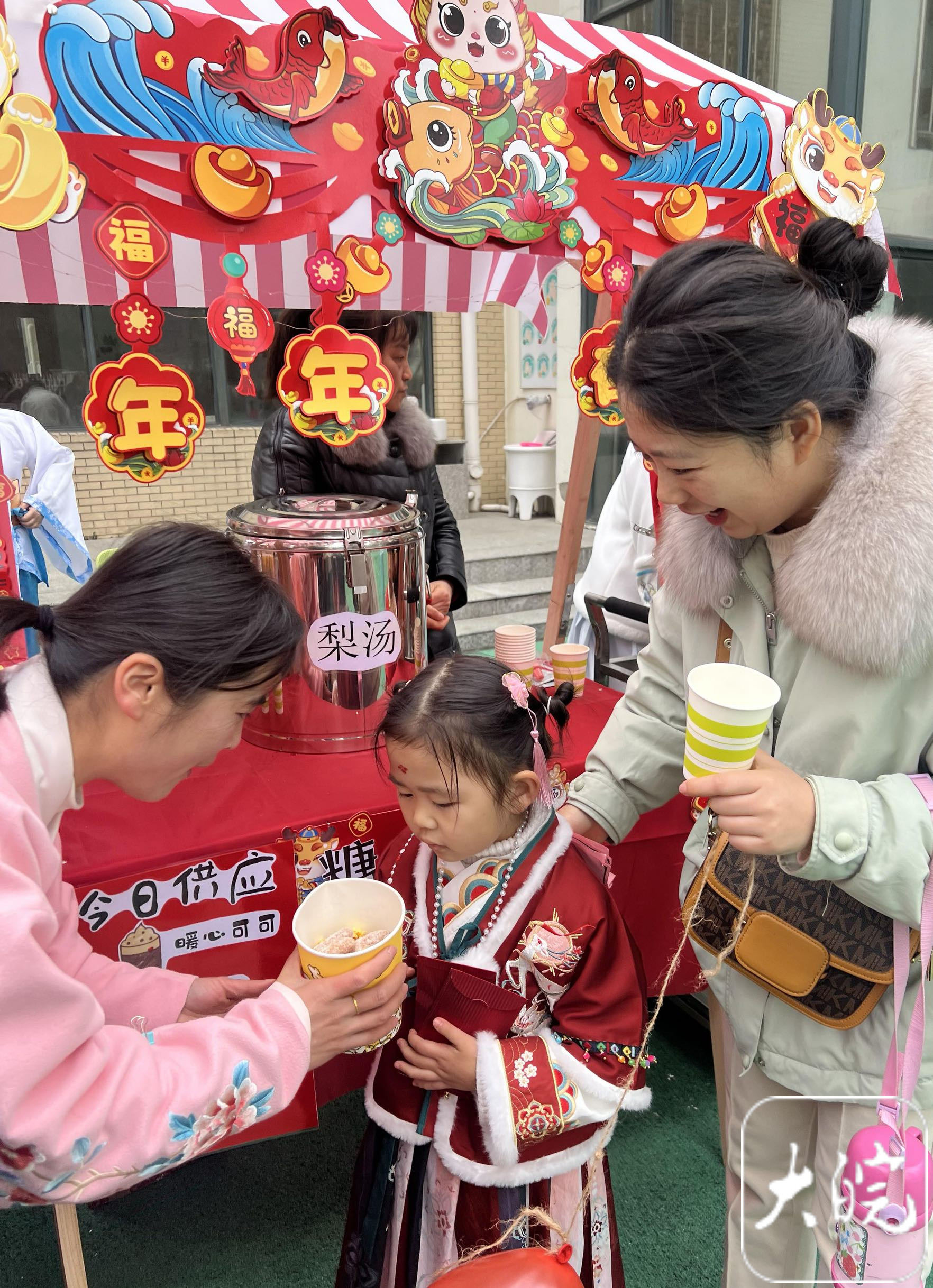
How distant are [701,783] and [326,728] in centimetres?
107

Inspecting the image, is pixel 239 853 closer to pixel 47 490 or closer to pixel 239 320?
pixel 239 320

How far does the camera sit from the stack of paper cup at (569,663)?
2268 mm

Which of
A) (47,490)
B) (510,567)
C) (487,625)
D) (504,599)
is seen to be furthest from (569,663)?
(510,567)

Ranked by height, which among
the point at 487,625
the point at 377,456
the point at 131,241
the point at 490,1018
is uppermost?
the point at 131,241

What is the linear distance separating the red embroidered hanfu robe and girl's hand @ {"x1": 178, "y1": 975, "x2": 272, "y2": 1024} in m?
0.24

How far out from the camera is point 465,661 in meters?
1.43

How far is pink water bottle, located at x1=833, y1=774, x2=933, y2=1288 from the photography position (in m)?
1.10

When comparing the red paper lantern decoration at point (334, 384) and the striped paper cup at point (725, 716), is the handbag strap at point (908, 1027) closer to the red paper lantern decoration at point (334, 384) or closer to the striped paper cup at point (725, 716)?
the striped paper cup at point (725, 716)

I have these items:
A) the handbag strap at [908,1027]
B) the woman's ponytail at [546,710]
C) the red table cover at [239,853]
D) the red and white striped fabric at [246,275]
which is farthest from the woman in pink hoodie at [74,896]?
the red and white striped fabric at [246,275]

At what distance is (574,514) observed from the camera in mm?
2656

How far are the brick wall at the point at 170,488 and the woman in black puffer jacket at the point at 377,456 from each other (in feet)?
16.4

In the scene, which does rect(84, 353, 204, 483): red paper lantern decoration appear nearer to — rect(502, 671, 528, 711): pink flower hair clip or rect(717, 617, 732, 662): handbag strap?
rect(502, 671, 528, 711): pink flower hair clip

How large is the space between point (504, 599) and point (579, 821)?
15.8 feet

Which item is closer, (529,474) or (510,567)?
(510,567)
